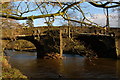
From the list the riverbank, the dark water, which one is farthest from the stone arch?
the riverbank

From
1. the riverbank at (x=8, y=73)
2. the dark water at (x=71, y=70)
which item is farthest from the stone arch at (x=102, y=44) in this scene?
the riverbank at (x=8, y=73)

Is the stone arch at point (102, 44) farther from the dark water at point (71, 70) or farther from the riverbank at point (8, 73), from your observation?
the riverbank at point (8, 73)

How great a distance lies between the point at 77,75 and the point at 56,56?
406 inches

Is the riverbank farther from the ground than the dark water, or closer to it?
farther from the ground

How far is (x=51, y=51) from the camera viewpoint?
26.6 meters

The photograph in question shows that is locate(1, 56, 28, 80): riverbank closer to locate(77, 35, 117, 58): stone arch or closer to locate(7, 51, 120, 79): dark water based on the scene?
locate(7, 51, 120, 79): dark water

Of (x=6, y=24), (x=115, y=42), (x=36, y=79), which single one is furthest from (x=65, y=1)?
(x=115, y=42)

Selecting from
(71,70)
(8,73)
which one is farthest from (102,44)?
(8,73)

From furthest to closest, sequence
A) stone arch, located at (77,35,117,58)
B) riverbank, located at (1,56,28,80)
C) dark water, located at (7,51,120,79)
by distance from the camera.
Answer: stone arch, located at (77,35,117,58) < dark water, located at (7,51,120,79) < riverbank, located at (1,56,28,80)

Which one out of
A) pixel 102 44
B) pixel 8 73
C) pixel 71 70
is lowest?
pixel 71 70

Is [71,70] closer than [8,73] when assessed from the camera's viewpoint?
No

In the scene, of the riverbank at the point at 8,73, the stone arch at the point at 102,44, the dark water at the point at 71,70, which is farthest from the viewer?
the stone arch at the point at 102,44

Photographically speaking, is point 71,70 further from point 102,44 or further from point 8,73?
point 102,44

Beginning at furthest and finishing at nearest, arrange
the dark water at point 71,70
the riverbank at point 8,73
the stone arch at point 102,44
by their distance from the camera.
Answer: the stone arch at point 102,44 → the dark water at point 71,70 → the riverbank at point 8,73
